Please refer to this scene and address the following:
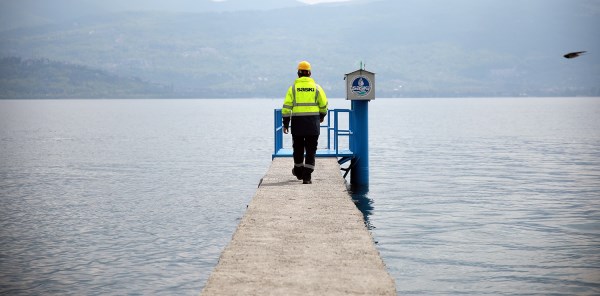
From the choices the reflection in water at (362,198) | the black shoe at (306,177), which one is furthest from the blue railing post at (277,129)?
the black shoe at (306,177)

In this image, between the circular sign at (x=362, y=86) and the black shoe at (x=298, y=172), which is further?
the circular sign at (x=362, y=86)

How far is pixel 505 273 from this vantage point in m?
12.1

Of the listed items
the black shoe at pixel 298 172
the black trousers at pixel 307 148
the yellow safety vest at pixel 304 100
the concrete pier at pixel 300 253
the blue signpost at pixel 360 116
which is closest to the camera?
the concrete pier at pixel 300 253

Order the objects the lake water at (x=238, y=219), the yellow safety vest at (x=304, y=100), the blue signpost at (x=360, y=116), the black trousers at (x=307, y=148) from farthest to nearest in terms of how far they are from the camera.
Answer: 1. the blue signpost at (x=360, y=116)
2. the black trousers at (x=307, y=148)
3. the yellow safety vest at (x=304, y=100)
4. the lake water at (x=238, y=219)

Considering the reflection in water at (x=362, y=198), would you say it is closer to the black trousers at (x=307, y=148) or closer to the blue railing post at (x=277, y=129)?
the blue railing post at (x=277, y=129)

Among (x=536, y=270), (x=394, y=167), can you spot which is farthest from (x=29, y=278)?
(x=394, y=167)

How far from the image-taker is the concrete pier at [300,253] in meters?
7.52

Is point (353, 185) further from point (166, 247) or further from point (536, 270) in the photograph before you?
point (536, 270)

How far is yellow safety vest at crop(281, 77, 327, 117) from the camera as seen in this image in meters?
14.3

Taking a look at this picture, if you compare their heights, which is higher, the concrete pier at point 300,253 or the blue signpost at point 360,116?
the blue signpost at point 360,116

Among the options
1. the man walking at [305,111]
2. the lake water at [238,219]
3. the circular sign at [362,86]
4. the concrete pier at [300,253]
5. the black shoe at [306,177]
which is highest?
the circular sign at [362,86]

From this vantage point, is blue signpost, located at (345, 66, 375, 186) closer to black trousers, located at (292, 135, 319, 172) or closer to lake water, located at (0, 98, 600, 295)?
lake water, located at (0, 98, 600, 295)

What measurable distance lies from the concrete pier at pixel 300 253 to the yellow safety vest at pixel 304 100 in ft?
5.58

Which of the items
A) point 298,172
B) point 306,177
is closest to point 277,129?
point 298,172
